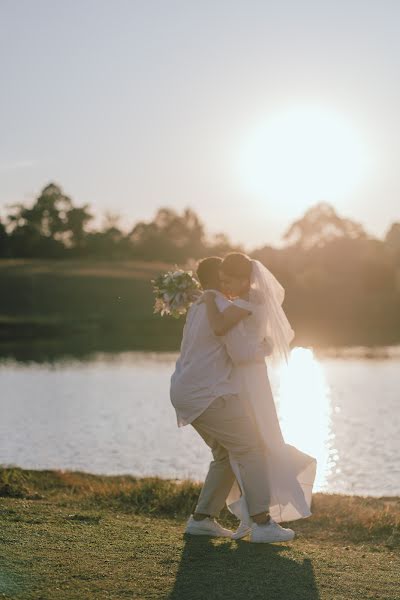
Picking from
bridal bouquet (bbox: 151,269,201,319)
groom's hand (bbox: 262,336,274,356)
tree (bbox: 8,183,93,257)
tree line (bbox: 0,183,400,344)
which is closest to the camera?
groom's hand (bbox: 262,336,274,356)

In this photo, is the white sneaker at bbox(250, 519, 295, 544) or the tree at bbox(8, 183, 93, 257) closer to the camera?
the white sneaker at bbox(250, 519, 295, 544)

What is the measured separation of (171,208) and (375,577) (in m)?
138

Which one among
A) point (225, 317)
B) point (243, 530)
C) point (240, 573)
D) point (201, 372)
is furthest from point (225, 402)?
point (240, 573)

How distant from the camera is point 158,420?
1048 inches

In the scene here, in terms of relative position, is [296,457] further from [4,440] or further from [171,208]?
[171,208]

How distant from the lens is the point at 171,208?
473ft

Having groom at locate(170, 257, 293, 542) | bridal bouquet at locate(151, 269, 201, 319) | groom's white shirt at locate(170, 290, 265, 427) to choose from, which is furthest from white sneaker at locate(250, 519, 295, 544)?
bridal bouquet at locate(151, 269, 201, 319)

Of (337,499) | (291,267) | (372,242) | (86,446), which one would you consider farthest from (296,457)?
(372,242)

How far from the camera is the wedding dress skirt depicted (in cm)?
770

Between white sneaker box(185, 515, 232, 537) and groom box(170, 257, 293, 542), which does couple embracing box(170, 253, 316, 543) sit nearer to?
groom box(170, 257, 293, 542)

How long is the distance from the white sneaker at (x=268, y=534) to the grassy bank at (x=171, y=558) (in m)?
0.06

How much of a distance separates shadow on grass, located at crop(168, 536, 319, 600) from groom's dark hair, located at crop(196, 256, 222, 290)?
2078 mm

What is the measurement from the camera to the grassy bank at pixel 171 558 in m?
6.25

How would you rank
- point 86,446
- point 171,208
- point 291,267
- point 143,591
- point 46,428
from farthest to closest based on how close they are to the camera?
point 171,208
point 291,267
point 46,428
point 86,446
point 143,591
